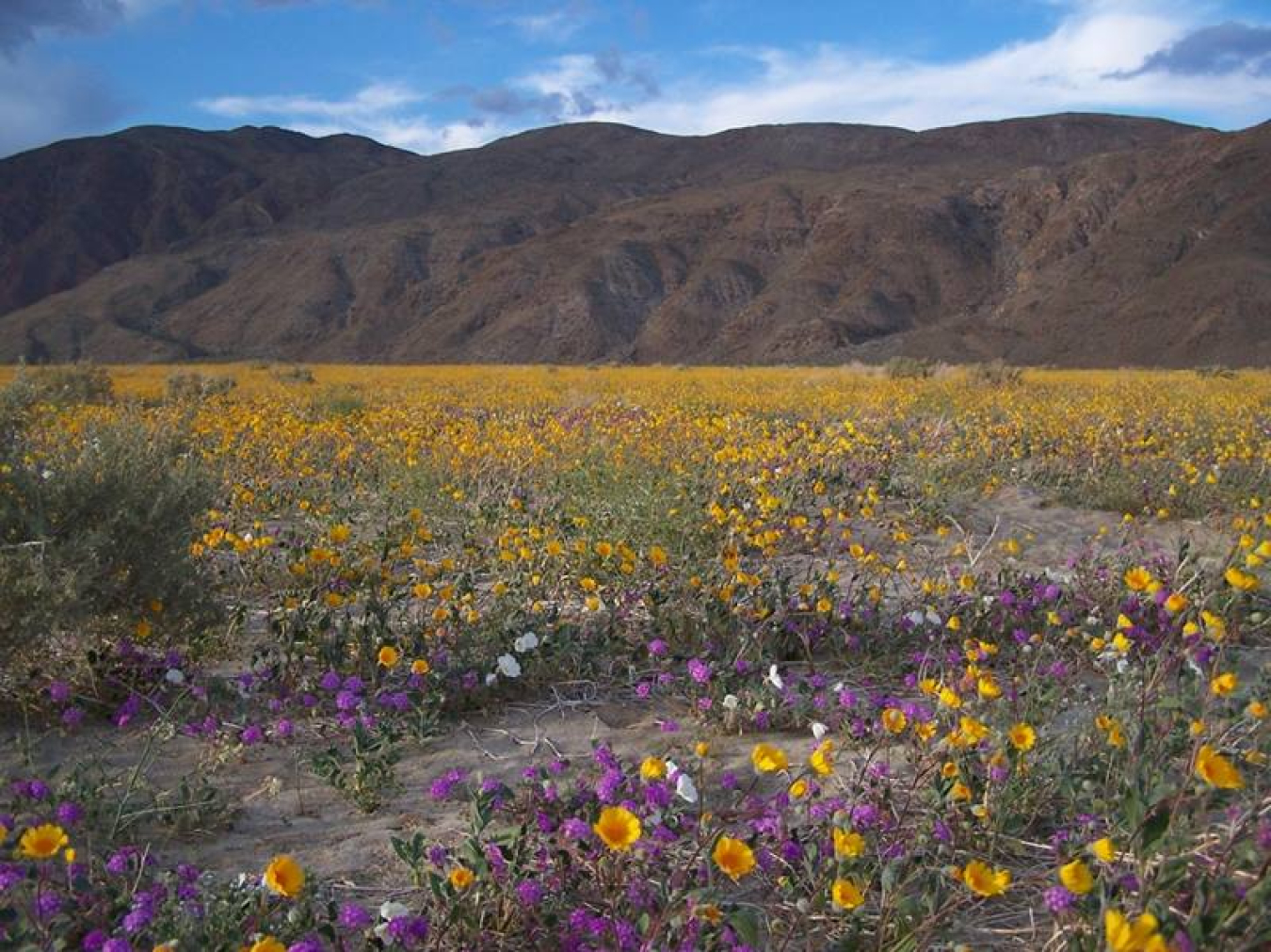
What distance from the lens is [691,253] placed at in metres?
69.5

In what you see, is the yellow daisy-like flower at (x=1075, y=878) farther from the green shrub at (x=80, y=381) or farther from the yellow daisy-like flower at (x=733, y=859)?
the green shrub at (x=80, y=381)

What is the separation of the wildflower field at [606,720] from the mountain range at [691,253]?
1760 inches

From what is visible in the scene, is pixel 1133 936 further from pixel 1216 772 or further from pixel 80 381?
pixel 80 381

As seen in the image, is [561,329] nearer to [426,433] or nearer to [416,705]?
[426,433]

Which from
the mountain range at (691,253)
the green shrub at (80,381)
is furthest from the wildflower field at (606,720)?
the mountain range at (691,253)

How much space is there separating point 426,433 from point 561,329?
2161 inches

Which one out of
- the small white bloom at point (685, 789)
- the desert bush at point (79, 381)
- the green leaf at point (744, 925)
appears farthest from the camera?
the desert bush at point (79, 381)

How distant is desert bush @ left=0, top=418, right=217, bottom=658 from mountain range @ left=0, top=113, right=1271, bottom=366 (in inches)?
1844

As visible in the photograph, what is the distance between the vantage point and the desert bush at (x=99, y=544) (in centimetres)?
291

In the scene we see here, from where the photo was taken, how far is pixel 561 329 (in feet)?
205

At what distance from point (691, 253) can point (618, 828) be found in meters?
69.8

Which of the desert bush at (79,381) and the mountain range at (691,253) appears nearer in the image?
the desert bush at (79,381)

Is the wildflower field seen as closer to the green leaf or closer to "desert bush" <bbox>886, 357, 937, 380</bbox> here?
the green leaf

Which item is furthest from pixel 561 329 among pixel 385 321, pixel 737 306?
pixel 385 321
